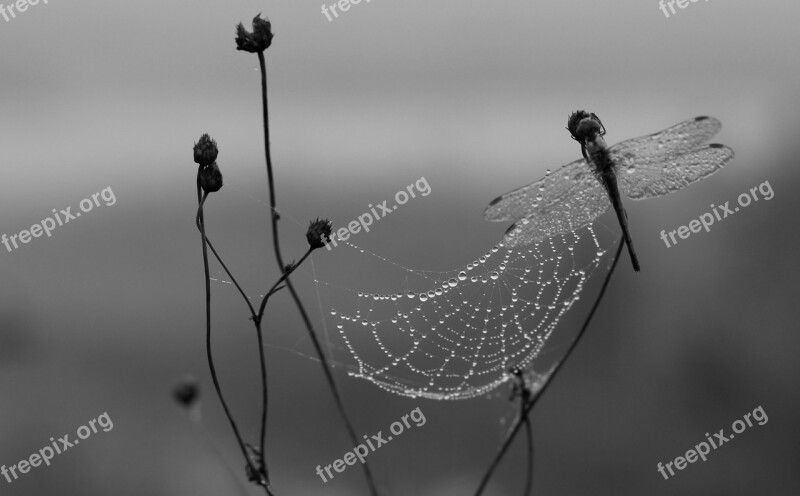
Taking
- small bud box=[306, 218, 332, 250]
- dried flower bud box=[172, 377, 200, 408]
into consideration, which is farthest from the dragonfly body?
dried flower bud box=[172, 377, 200, 408]

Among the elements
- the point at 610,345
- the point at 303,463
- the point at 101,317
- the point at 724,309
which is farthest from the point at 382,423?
the point at 724,309

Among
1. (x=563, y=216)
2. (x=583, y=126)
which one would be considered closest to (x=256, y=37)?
(x=583, y=126)

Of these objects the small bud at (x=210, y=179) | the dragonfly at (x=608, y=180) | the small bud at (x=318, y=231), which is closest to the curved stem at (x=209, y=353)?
the small bud at (x=210, y=179)

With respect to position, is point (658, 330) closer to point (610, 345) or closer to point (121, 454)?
point (610, 345)

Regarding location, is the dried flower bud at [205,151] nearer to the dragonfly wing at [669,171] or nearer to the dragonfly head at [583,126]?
the dragonfly head at [583,126]

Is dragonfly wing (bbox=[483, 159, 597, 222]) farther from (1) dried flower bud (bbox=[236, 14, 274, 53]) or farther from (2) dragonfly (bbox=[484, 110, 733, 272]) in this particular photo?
(1) dried flower bud (bbox=[236, 14, 274, 53])
